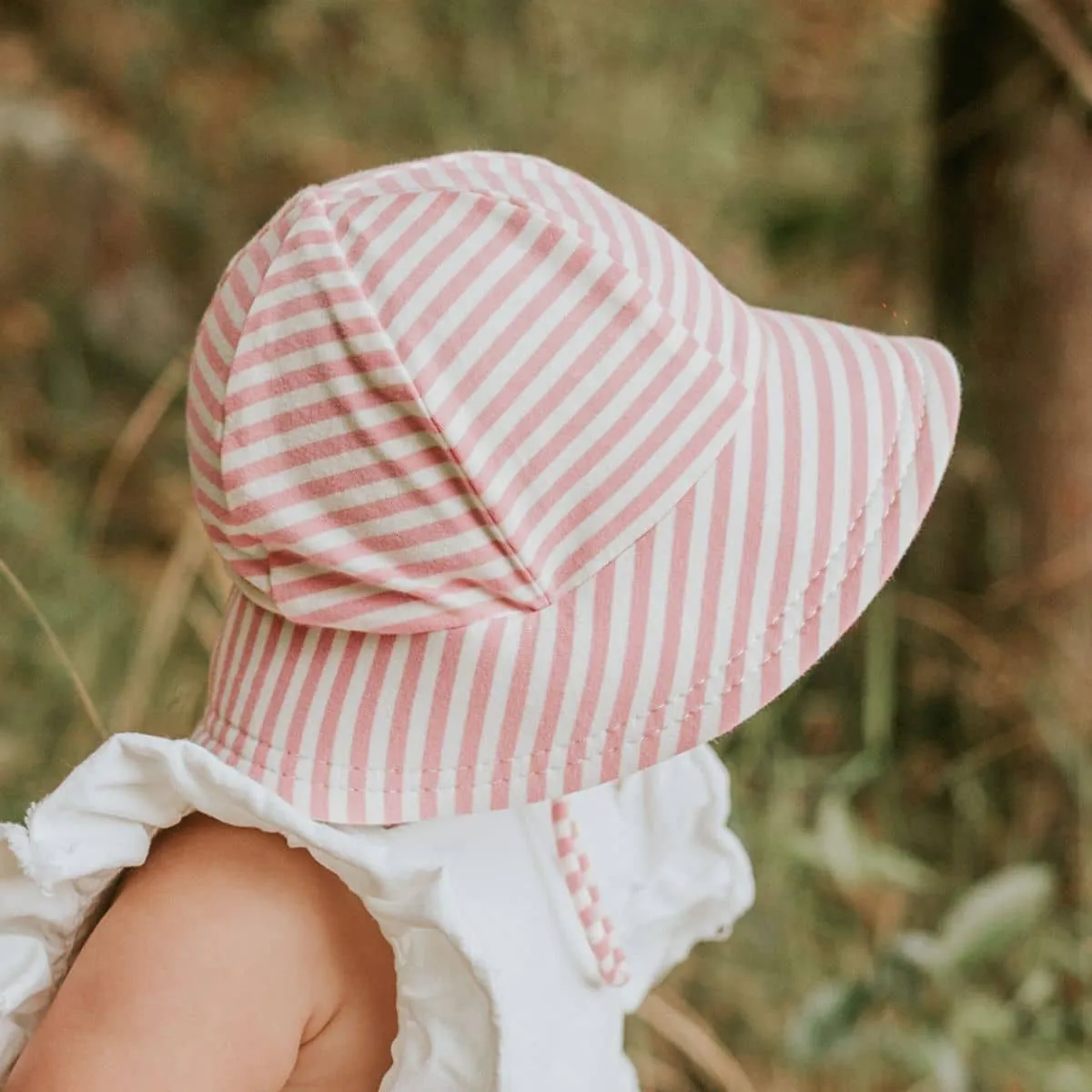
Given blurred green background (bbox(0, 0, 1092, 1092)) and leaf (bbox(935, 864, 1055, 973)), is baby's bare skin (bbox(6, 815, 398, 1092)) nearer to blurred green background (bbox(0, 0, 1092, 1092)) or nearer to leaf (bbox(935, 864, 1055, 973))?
blurred green background (bbox(0, 0, 1092, 1092))

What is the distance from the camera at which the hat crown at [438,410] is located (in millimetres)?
452

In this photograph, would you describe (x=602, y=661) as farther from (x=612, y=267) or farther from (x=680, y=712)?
(x=612, y=267)

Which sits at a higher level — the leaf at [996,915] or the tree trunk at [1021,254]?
the tree trunk at [1021,254]

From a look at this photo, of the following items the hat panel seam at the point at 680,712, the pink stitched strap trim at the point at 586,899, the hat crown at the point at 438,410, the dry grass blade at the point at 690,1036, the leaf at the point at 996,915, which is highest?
the hat crown at the point at 438,410

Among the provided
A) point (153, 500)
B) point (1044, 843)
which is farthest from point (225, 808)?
point (1044, 843)

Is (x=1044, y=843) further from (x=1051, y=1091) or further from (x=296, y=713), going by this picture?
(x=296, y=713)

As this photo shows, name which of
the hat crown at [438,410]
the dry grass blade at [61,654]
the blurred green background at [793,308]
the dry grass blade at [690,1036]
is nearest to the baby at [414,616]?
the hat crown at [438,410]

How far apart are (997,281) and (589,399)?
588 mm

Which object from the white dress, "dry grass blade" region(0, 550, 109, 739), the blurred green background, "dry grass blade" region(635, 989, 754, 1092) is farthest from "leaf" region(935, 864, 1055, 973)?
"dry grass blade" region(0, 550, 109, 739)

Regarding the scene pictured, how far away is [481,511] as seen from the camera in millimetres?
456

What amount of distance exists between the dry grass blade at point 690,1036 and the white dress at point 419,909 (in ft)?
1.22

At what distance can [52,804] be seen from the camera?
1.44 feet

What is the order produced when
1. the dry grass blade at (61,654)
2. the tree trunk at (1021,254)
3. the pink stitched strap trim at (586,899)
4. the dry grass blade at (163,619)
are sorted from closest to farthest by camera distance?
1. the pink stitched strap trim at (586,899)
2. the dry grass blade at (61,654)
3. the dry grass blade at (163,619)
4. the tree trunk at (1021,254)

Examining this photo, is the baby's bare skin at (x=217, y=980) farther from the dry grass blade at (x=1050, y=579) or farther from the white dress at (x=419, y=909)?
the dry grass blade at (x=1050, y=579)
